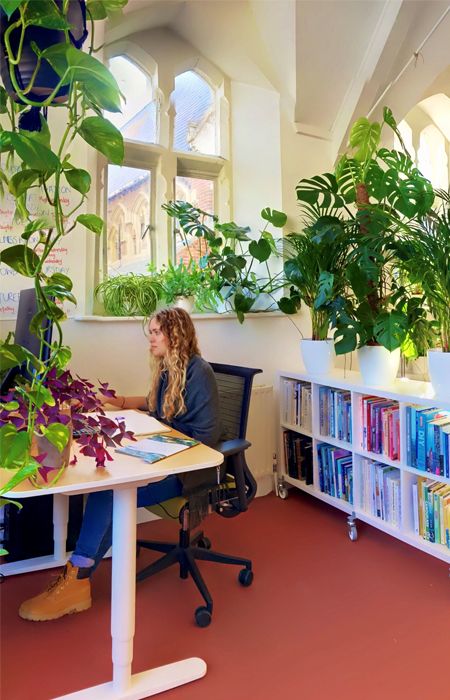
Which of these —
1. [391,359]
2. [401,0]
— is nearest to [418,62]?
A: [401,0]

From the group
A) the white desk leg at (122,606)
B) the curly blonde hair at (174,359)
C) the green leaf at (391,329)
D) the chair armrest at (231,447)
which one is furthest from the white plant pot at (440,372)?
the white desk leg at (122,606)

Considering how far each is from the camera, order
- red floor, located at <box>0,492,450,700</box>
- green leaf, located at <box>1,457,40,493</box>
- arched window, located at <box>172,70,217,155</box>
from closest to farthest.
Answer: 1. green leaf, located at <box>1,457,40,493</box>
2. red floor, located at <box>0,492,450,700</box>
3. arched window, located at <box>172,70,217,155</box>

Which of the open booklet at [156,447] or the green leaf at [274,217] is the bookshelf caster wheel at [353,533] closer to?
the open booklet at [156,447]

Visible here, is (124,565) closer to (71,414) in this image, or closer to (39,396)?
(71,414)

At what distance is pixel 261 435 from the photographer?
122 inches

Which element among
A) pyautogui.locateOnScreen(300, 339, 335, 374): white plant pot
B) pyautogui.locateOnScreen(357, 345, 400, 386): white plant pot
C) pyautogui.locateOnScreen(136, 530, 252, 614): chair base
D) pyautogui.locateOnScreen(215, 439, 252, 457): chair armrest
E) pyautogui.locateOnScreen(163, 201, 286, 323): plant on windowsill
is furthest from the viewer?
→ pyautogui.locateOnScreen(163, 201, 286, 323): plant on windowsill

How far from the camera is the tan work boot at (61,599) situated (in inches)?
73.7

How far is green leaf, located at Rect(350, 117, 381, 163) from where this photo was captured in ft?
9.24

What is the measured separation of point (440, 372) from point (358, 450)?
66 centimetres

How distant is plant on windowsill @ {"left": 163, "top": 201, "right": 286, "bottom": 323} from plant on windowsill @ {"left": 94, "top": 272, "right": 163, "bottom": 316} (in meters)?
0.41

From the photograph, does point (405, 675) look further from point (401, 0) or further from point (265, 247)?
point (401, 0)

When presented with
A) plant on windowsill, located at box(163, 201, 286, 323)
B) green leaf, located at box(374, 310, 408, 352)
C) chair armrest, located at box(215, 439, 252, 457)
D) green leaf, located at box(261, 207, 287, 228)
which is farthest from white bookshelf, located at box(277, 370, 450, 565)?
green leaf, located at box(261, 207, 287, 228)

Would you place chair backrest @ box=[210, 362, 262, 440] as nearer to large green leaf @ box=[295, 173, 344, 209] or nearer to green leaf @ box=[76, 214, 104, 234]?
green leaf @ box=[76, 214, 104, 234]

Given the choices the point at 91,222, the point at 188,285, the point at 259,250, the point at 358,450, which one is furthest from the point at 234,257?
the point at 91,222
